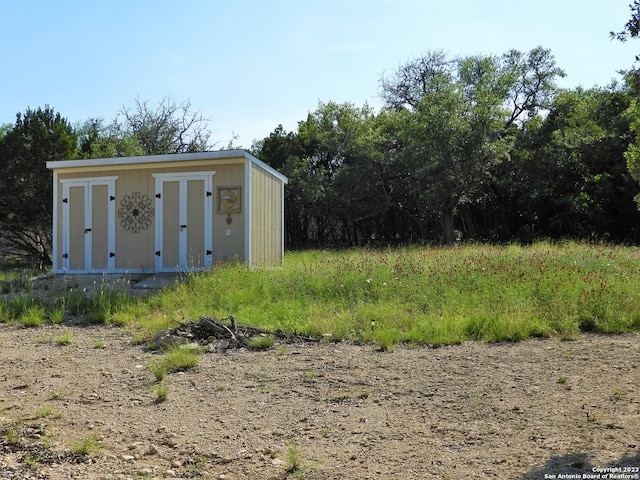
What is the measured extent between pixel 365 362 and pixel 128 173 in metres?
8.78

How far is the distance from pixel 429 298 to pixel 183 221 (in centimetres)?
624

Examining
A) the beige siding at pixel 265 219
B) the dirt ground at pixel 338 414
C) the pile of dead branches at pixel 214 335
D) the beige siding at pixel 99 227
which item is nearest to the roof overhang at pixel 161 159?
the beige siding at pixel 265 219

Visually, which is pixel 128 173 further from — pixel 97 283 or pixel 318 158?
pixel 318 158

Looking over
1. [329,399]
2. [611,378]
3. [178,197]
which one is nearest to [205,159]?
[178,197]

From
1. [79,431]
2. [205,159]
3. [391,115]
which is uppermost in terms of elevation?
[391,115]

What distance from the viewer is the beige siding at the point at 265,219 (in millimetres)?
11836

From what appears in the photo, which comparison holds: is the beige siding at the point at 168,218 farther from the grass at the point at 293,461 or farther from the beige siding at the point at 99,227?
the grass at the point at 293,461

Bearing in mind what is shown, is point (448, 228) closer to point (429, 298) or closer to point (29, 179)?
point (429, 298)

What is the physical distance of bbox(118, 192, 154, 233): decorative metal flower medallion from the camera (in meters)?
12.0

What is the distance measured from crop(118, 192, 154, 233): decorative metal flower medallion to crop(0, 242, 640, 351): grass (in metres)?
2.73

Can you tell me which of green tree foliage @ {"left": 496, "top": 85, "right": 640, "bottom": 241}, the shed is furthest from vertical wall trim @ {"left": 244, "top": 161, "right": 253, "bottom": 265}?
green tree foliage @ {"left": 496, "top": 85, "right": 640, "bottom": 241}

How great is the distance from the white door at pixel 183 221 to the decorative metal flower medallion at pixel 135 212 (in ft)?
0.84

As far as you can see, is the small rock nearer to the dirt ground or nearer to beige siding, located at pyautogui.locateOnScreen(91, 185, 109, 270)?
the dirt ground

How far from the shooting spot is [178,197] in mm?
11836
